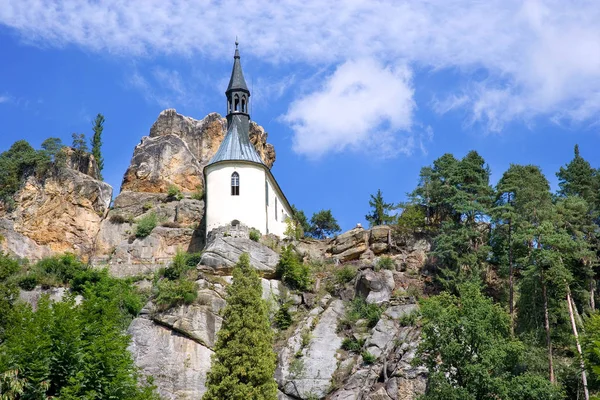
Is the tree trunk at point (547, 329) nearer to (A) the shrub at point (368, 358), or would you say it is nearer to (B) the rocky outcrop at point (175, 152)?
(A) the shrub at point (368, 358)

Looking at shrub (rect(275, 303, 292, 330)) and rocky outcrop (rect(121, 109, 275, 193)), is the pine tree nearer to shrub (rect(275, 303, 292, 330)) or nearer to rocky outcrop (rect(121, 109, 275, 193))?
shrub (rect(275, 303, 292, 330))

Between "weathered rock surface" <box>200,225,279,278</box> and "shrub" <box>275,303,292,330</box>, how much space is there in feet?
12.0

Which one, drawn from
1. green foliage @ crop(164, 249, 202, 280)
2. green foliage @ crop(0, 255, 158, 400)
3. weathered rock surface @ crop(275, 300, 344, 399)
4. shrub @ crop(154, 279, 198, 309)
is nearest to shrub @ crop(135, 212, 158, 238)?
green foliage @ crop(164, 249, 202, 280)

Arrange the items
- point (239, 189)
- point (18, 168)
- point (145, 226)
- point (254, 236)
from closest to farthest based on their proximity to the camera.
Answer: point (254, 236), point (239, 189), point (145, 226), point (18, 168)

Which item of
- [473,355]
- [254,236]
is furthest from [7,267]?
[473,355]

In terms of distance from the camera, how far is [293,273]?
52.8m

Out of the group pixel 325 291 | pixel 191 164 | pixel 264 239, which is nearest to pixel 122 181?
pixel 191 164

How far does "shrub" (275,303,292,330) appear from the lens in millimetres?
49469

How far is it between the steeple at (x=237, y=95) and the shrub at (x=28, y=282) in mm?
17746

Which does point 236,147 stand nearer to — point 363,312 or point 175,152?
point 175,152

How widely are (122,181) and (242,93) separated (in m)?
13.0

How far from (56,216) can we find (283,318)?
72.2 feet

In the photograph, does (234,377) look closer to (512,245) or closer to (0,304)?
(0,304)

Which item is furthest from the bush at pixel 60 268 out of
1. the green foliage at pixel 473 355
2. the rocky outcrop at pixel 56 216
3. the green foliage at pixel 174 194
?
the green foliage at pixel 473 355
